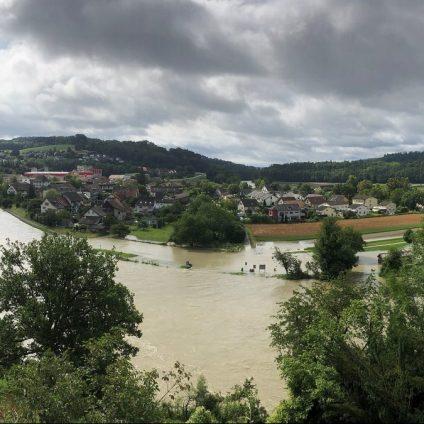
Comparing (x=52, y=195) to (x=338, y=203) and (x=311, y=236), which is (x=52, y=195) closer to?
(x=311, y=236)

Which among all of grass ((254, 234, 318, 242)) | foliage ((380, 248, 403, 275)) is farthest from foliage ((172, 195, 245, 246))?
foliage ((380, 248, 403, 275))

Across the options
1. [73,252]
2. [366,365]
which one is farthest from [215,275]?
[366,365]

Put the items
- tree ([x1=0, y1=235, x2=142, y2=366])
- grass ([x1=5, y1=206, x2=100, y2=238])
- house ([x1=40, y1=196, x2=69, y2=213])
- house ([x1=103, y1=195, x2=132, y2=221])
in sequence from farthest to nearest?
house ([x1=40, y1=196, x2=69, y2=213]) → house ([x1=103, y1=195, x2=132, y2=221]) → grass ([x1=5, y1=206, x2=100, y2=238]) → tree ([x1=0, y1=235, x2=142, y2=366])

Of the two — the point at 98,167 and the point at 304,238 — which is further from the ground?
the point at 98,167

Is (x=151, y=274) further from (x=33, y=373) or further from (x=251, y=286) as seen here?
(x=33, y=373)

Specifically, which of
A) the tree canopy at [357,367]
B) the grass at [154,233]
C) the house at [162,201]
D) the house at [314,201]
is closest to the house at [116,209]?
the grass at [154,233]

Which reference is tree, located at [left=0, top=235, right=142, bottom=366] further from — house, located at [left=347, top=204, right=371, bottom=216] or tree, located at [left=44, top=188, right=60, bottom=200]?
house, located at [left=347, top=204, right=371, bottom=216]

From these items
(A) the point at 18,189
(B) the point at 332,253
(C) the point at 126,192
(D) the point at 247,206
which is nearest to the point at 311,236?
(B) the point at 332,253
